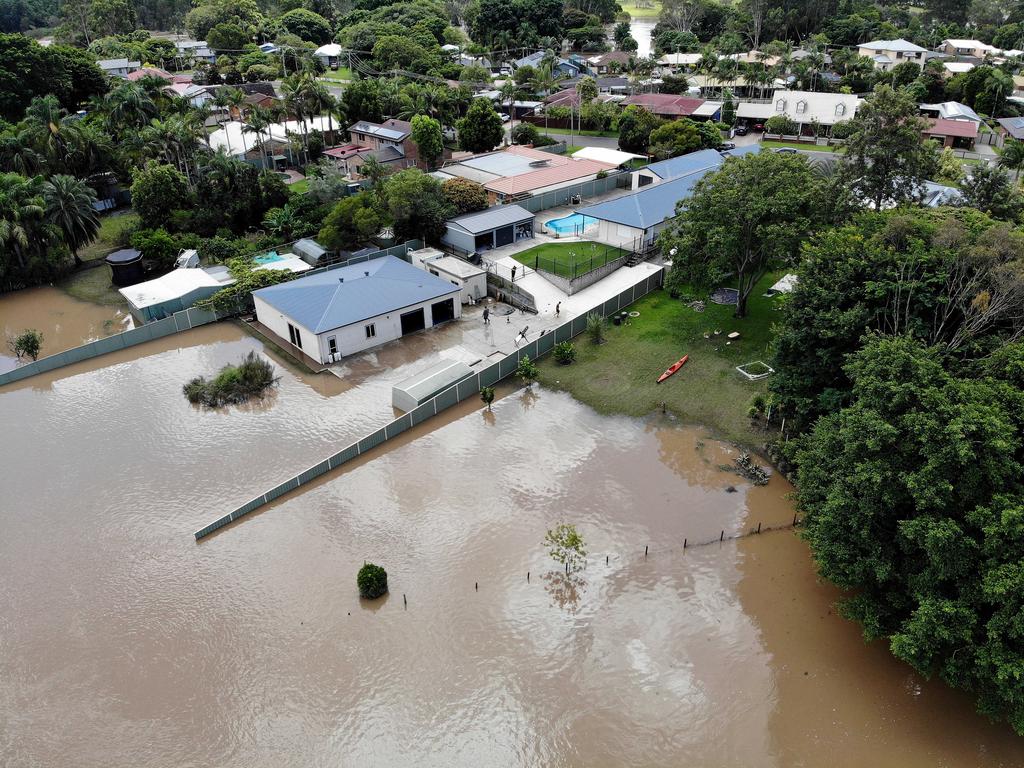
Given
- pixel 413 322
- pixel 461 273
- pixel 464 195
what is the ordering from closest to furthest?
pixel 413 322 → pixel 461 273 → pixel 464 195

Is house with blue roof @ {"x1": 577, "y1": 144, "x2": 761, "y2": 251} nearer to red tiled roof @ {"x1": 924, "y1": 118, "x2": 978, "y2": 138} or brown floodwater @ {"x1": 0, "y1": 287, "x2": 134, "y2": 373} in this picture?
brown floodwater @ {"x1": 0, "y1": 287, "x2": 134, "y2": 373}

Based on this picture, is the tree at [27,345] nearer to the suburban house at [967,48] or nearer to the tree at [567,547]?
the tree at [567,547]

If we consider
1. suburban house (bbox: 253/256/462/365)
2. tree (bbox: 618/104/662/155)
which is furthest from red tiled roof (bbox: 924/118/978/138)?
suburban house (bbox: 253/256/462/365)

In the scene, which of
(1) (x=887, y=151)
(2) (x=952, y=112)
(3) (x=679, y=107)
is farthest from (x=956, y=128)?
(1) (x=887, y=151)

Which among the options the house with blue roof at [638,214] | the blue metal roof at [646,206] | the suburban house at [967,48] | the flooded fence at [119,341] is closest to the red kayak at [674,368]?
the house with blue roof at [638,214]

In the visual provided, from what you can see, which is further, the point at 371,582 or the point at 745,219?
the point at 745,219

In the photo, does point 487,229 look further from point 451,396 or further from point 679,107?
point 679,107

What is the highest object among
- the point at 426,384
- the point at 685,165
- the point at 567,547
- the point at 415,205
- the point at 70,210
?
the point at 70,210

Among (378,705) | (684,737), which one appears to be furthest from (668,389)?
(378,705)
